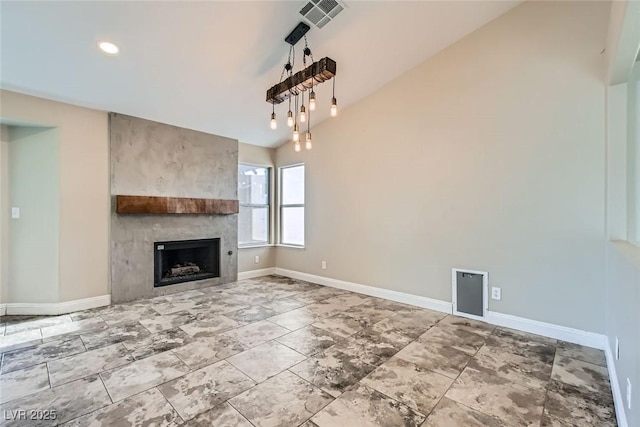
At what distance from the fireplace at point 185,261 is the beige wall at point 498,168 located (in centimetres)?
242

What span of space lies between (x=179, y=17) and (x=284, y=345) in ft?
10.2

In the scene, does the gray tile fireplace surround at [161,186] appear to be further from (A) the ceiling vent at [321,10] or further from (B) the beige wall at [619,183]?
(B) the beige wall at [619,183]

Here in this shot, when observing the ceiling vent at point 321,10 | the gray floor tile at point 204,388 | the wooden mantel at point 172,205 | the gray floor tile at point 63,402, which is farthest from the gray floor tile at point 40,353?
the ceiling vent at point 321,10

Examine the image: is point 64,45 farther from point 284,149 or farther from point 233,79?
point 284,149

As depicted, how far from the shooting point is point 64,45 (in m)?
2.62

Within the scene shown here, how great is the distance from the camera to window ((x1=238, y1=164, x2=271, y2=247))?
5484 mm

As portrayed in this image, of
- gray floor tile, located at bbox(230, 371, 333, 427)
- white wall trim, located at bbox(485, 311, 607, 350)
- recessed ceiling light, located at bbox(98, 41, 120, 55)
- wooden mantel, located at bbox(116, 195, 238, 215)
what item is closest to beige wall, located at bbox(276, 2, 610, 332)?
white wall trim, located at bbox(485, 311, 607, 350)

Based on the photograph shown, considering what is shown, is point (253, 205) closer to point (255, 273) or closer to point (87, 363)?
point (255, 273)

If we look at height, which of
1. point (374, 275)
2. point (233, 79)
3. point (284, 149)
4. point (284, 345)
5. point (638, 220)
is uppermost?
point (233, 79)

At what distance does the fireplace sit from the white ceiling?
1.98 metres

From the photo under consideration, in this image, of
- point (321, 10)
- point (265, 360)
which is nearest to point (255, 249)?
point (265, 360)

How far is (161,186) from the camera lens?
14.0 feet

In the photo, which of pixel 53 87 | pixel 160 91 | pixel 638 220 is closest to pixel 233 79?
pixel 160 91

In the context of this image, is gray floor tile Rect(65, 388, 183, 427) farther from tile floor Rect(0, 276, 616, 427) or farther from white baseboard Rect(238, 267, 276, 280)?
white baseboard Rect(238, 267, 276, 280)
